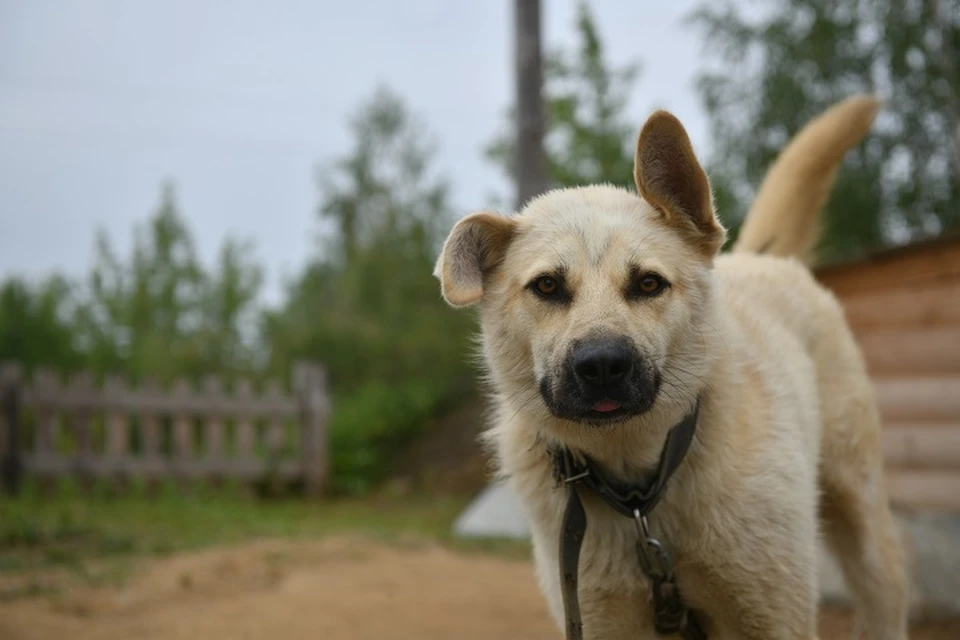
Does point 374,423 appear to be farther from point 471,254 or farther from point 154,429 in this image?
point 471,254

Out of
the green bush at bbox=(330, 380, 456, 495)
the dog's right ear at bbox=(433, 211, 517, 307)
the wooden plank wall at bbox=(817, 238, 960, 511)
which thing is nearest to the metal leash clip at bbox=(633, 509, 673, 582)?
the dog's right ear at bbox=(433, 211, 517, 307)

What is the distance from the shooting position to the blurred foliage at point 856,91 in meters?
13.2

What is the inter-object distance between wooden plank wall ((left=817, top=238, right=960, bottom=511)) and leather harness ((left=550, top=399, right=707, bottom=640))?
426 cm

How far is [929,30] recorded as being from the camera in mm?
13086

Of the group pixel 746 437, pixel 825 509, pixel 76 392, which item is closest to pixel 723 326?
pixel 746 437

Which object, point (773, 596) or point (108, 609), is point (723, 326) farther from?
point (108, 609)

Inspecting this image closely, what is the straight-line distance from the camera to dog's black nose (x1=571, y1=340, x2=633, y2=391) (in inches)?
96.5

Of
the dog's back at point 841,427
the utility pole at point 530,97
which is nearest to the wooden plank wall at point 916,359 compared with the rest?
the dog's back at point 841,427

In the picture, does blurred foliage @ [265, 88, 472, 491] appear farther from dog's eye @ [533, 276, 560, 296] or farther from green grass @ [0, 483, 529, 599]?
dog's eye @ [533, 276, 560, 296]

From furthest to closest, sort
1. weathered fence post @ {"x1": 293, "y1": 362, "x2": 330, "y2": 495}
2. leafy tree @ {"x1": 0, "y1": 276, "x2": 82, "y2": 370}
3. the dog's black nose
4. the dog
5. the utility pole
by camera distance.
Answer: leafy tree @ {"x1": 0, "y1": 276, "x2": 82, "y2": 370}
weathered fence post @ {"x1": 293, "y1": 362, "x2": 330, "y2": 495}
the utility pole
the dog
the dog's black nose

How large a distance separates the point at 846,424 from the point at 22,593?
5056 millimetres

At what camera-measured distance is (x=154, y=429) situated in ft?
40.0

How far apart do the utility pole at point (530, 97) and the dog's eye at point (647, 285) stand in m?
6.64

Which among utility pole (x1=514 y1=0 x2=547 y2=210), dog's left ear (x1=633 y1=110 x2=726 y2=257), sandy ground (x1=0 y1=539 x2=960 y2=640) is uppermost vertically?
utility pole (x1=514 y1=0 x2=547 y2=210)
